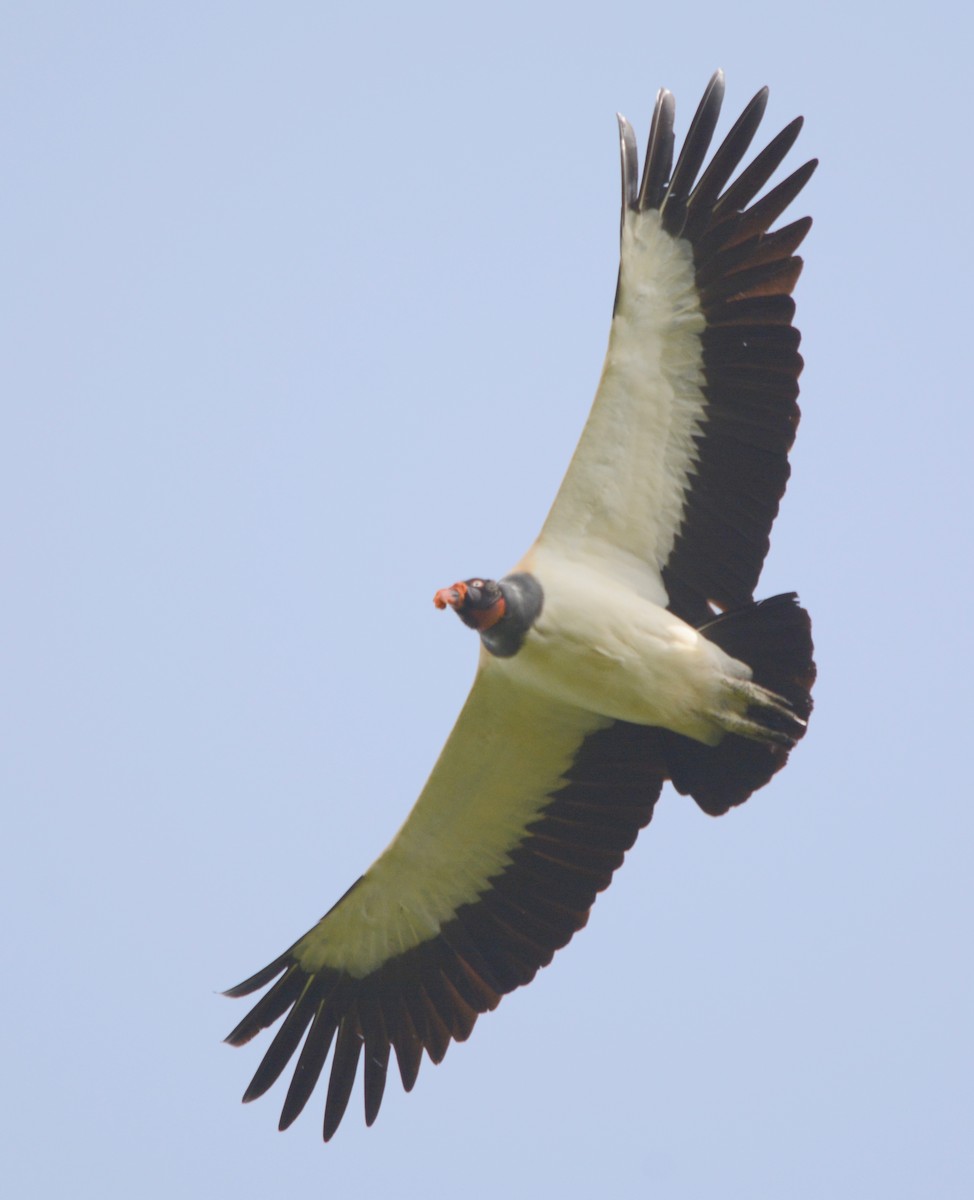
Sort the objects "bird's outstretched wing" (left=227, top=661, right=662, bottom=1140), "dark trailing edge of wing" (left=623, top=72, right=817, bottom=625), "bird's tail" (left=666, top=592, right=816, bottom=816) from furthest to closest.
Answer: "bird's outstretched wing" (left=227, top=661, right=662, bottom=1140), "bird's tail" (left=666, top=592, right=816, bottom=816), "dark trailing edge of wing" (left=623, top=72, right=817, bottom=625)

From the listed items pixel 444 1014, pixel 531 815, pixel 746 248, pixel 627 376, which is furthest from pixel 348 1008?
pixel 746 248

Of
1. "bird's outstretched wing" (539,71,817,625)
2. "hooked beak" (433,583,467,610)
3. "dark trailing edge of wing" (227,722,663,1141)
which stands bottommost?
"dark trailing edge of wing" (227,722,663,1141)

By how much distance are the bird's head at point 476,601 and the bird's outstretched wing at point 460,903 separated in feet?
2.62

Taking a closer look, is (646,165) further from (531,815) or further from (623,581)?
(531,815)

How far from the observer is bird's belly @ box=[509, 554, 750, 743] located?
9047mm

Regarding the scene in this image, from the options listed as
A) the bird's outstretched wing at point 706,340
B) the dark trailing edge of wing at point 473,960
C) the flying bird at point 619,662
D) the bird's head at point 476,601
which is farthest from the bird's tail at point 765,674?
the bird's head at point 476,601

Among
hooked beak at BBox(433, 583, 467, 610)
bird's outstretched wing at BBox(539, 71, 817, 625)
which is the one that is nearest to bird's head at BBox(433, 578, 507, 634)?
hooked beak at BBox(433, 583, 467, 610)

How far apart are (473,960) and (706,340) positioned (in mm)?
3616

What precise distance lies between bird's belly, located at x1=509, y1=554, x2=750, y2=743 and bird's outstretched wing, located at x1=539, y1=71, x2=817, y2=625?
0.42 metres

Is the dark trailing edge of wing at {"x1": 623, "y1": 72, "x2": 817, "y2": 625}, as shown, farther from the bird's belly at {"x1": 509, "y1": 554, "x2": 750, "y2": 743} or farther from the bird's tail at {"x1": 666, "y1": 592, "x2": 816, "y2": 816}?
the bird's belly at {"x1": 509, "y1": 554, "x2": 750, "y2": 743}

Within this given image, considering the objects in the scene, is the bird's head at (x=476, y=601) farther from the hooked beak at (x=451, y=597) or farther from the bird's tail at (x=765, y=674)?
the bird's tail at (x=765, y=674)

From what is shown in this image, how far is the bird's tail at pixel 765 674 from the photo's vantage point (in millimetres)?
9008

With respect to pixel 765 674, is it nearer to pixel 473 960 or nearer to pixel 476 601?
pixel 476 601

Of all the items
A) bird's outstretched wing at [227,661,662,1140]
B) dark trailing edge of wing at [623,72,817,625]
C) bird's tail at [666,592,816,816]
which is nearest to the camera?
dark trailing edge of wing at [623,72,817,625]
